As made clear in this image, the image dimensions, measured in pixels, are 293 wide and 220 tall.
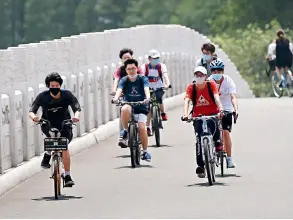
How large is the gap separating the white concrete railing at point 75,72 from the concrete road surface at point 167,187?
58cm

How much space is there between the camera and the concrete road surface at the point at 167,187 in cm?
1591

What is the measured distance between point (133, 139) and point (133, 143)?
0.06 m

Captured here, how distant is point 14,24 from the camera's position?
16775 centimetres

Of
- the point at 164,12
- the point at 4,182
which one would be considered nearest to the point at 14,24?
the point at 164,12

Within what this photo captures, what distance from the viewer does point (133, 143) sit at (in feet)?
69.4

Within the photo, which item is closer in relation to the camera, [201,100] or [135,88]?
[201,100]

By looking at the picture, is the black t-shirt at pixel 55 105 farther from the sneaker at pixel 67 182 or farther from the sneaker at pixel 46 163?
the sneaker at pixel 67 182

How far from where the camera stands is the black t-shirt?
17.5 meters

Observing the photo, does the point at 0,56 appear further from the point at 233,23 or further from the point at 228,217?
the point at 233,23

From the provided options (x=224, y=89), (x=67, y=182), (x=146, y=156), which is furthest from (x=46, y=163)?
(x=146, y=156)

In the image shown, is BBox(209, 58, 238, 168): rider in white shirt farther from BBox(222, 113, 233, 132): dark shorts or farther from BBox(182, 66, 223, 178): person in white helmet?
BBox(182, 66, 223, 178): person in white helmet

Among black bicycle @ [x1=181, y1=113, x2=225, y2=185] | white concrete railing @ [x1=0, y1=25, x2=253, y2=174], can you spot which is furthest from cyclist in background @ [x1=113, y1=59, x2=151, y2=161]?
black bicycle @ [x1=181, y1=113, x2=225, y2=185]

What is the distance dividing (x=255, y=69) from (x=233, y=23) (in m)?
32.9

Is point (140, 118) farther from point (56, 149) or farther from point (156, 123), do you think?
point (56, 149)
